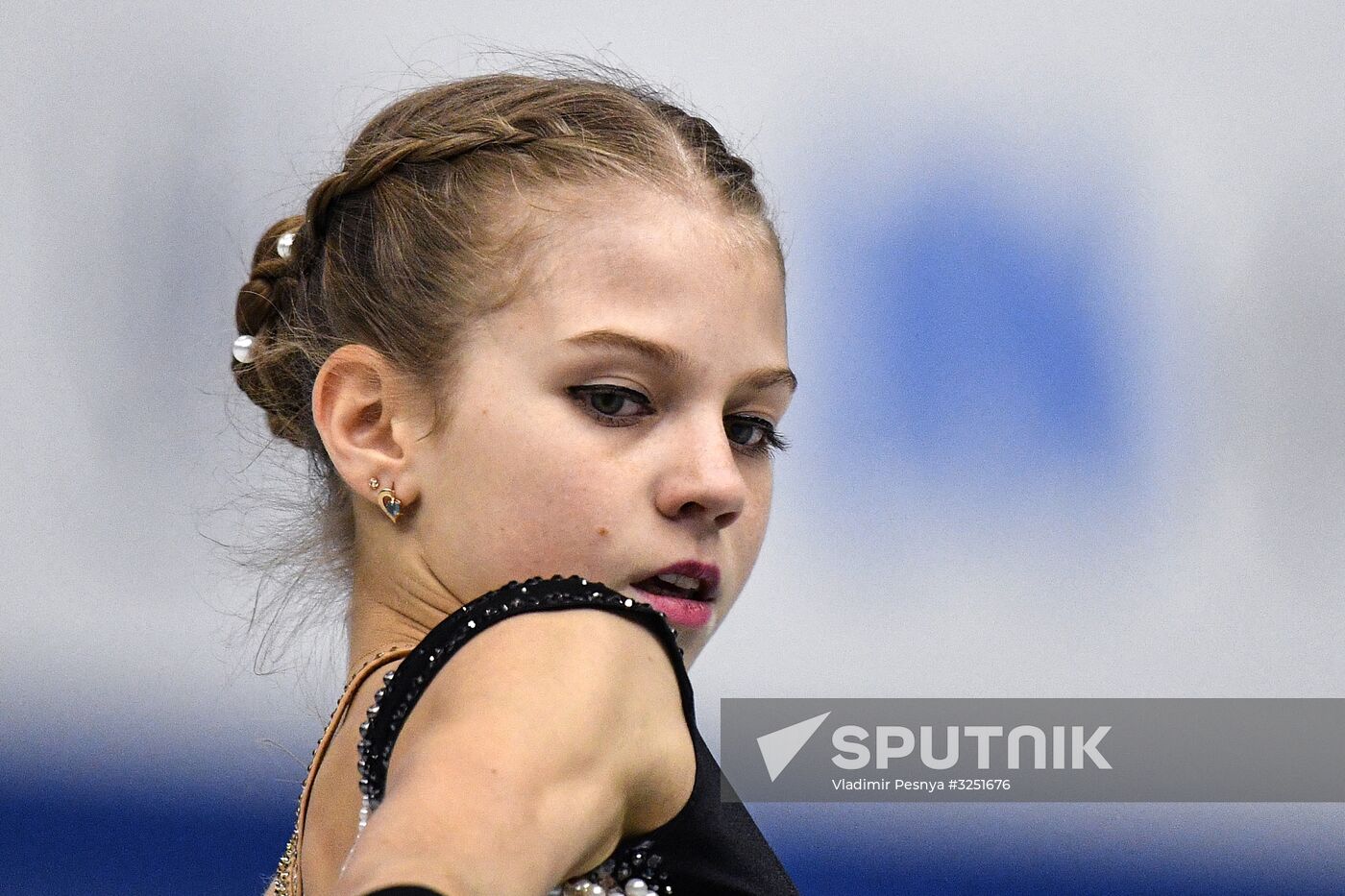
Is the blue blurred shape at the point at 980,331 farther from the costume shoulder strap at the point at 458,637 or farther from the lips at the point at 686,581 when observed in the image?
the costume shoulder strap at the point at 458,637

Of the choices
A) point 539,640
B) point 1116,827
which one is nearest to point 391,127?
point 539,640

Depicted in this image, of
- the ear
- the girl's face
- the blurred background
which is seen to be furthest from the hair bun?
the blurred background

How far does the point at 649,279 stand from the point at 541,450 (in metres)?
0.13

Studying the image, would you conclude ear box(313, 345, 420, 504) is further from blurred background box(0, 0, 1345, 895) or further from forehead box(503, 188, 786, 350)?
blurred background box(0, 0, 1345, 895)

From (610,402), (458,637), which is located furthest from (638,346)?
(458,637)

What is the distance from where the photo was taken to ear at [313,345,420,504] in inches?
36.7

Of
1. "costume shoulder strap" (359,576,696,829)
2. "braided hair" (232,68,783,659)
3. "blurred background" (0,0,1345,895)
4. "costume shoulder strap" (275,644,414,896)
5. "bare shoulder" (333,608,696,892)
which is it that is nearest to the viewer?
"bare shoulder" (333,608,696,892)

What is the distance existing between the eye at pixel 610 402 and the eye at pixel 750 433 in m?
0.10

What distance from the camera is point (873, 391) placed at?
5.97ft

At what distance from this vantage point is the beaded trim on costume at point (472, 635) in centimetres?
68

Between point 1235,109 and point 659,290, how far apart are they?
1227 mm

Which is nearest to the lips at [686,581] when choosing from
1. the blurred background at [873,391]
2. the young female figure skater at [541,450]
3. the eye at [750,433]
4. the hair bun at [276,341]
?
the young female figure skater at [541,450]

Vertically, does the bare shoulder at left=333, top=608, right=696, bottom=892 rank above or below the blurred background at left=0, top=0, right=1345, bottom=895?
below

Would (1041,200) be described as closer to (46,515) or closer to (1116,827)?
(1116,827)
